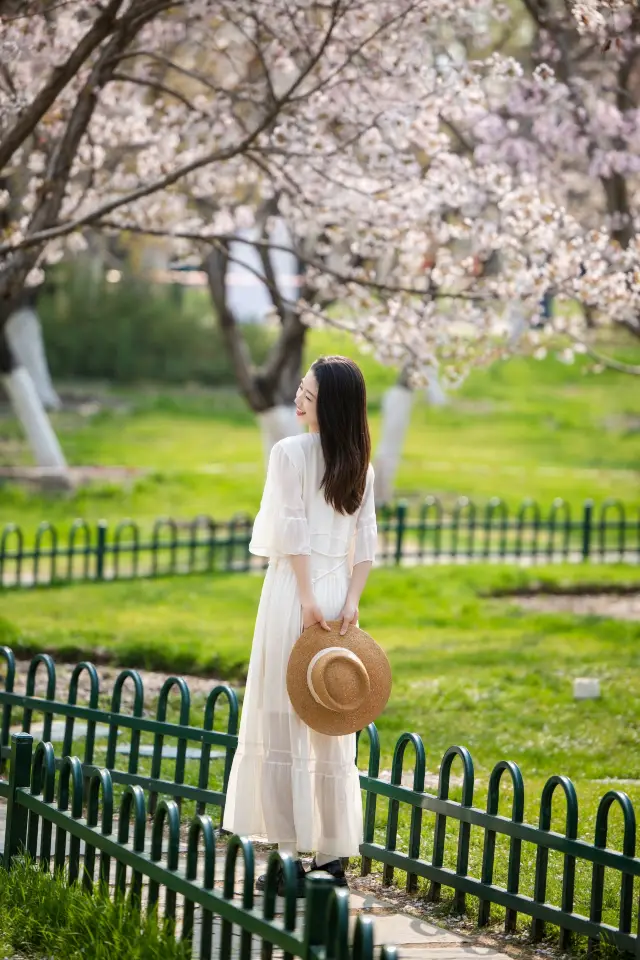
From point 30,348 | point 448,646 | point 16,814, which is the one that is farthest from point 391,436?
point 16,814

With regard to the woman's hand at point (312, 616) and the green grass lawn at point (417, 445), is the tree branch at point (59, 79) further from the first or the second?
the green grass lawn at point (417, 445)

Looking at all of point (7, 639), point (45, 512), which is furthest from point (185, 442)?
point (7, 639)

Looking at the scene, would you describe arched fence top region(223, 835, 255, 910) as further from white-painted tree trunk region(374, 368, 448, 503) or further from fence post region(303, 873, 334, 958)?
white-painted tree trunk region(374, 368, 448, 503)

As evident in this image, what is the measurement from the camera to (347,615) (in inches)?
207

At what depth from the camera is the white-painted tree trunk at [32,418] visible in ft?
61.0

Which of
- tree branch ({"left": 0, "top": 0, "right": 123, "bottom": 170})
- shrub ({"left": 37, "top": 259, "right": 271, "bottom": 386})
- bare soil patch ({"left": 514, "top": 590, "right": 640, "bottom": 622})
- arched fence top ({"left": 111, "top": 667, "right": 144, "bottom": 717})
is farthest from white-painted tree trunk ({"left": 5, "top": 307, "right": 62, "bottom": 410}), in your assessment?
arched fence top ({"left": 111, "top": 667, "right": 144, "bottom": 717})

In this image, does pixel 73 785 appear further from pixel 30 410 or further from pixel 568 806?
pixel 30 410

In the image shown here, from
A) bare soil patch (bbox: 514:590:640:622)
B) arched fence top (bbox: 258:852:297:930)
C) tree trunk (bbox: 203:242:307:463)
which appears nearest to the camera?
arched fence top (bbox: 258:852:297:930)

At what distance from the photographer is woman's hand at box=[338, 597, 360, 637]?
5227mm

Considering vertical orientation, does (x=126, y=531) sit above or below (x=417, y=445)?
below

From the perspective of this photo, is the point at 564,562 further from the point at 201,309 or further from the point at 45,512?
the point at 201,309

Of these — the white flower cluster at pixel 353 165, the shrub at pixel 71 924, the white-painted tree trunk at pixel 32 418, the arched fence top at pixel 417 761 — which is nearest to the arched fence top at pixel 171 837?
the shrub at pixel 71 924

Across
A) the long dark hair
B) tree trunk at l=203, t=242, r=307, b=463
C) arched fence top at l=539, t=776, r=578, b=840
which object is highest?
tree trunk at l=203, t=242, r=307, b=463

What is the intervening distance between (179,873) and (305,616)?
3.64 ft
